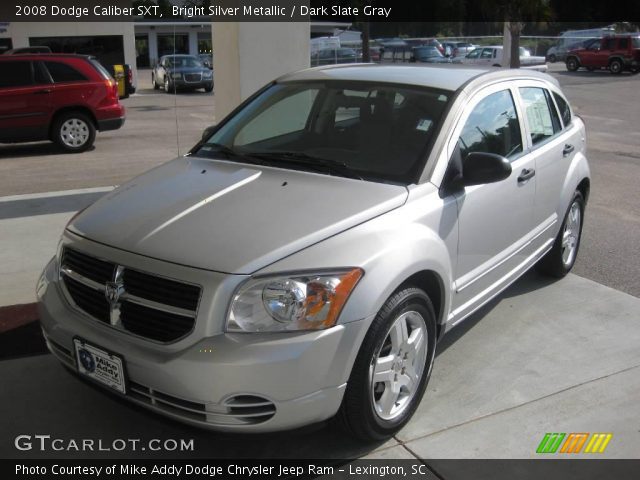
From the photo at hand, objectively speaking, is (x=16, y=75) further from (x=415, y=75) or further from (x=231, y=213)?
(x=231, y=213)

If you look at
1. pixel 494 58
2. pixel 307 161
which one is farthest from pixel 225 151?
pixel 494 58

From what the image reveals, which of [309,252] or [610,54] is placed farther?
[610,54]

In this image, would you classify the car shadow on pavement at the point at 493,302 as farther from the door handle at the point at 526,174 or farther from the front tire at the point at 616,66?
the front tire at the point at 616,66

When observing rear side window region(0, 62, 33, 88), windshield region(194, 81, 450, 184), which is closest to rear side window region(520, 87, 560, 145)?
windshield region(194, 81, 450, 184)

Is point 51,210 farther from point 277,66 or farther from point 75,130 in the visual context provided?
point 75,130

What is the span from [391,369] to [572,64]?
38.0 metres

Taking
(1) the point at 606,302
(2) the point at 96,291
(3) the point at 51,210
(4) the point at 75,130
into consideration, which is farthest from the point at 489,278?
(4) the point at 75,130

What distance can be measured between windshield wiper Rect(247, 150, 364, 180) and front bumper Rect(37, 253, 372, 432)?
1090 mm

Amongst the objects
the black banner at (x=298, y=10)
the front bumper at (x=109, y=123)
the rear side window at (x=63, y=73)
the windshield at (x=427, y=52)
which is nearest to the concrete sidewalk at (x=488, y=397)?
the black banner at (x=298, y=10)

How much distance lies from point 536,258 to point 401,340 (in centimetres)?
206

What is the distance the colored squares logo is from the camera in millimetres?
3318

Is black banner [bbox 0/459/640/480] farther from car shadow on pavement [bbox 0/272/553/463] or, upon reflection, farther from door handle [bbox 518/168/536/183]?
door handle [bbox 518/168/536/183]

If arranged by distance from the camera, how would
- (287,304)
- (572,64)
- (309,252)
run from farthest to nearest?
(572,64), (309,252), (287,304)

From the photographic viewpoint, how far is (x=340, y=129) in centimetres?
416
